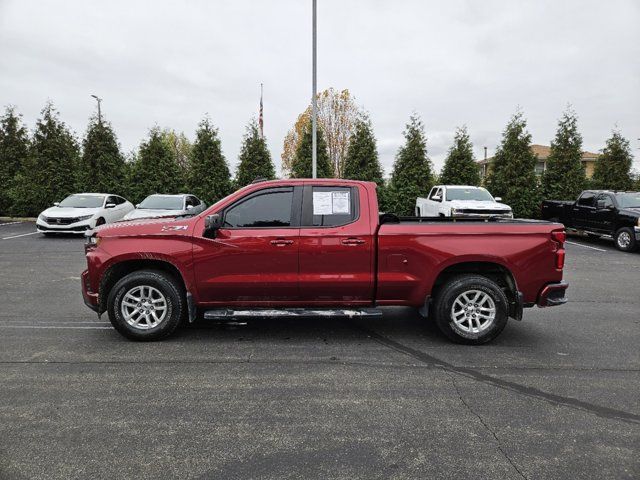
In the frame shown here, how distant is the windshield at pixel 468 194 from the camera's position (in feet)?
A: 53.2

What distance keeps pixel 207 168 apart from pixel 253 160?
2.29 meters

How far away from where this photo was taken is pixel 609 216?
555 inches

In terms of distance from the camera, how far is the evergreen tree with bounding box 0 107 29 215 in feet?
73.8

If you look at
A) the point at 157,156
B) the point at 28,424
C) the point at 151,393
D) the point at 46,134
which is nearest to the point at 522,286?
the point at 151,393

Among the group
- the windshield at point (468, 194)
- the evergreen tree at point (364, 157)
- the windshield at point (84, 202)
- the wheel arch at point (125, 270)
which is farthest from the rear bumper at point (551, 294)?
the evergreen tree at point (364, 157)

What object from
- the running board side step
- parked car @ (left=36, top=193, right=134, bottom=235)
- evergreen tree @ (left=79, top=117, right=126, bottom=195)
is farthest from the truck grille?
evergreen tree @ (left=79, top=117, right=126, bottom=195)

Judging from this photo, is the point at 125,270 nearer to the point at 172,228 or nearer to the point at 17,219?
the point at 172,228

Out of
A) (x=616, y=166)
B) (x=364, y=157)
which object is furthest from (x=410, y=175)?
(x=616, y=166)

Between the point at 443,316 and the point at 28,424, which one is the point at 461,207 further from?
the point at 28,424

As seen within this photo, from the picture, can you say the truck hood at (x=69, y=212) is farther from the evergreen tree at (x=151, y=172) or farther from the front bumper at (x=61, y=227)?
the evergreen tree at (x=151, y=172)

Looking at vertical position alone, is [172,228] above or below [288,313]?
above

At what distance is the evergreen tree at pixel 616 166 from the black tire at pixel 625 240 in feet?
29.9

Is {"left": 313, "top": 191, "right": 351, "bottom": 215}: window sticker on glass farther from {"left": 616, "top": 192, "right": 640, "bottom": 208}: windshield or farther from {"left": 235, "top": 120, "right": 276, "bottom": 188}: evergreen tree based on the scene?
{"left": 235, "top": 120, "right": 276, "bottom": 188}: evergreen tree

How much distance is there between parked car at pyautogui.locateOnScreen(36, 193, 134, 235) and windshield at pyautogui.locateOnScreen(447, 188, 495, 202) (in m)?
12.5
